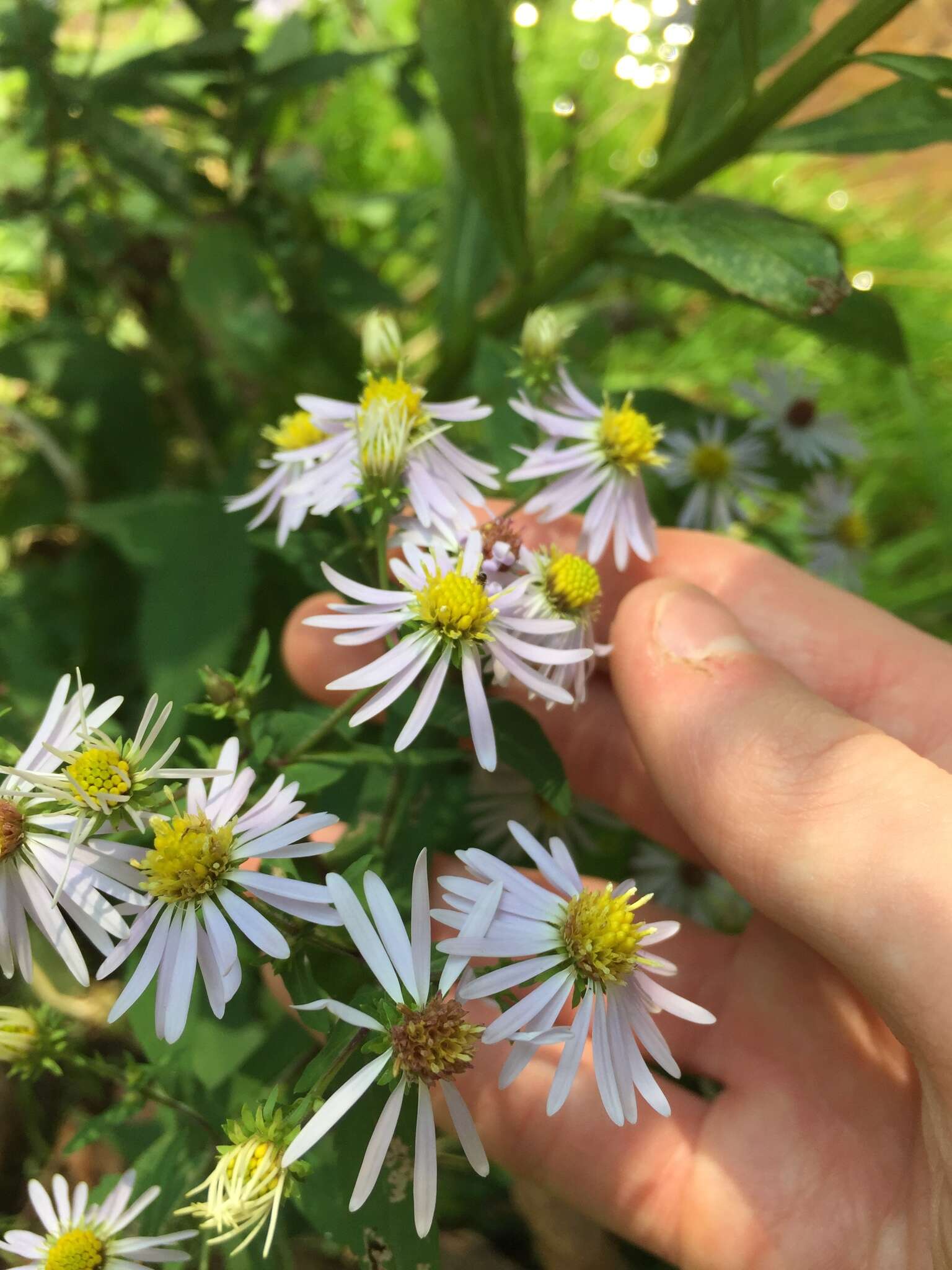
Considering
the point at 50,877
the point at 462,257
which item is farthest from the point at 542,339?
the point at 50,877

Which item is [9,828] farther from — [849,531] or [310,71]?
[849,531]

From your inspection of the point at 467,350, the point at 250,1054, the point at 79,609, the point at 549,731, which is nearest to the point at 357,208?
the point at 467,350

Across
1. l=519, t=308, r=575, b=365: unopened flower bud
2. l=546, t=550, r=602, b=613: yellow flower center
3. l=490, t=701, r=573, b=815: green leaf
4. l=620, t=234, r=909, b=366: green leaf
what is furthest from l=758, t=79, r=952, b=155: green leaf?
l=490, t=701, r=573, b=815: green leaf

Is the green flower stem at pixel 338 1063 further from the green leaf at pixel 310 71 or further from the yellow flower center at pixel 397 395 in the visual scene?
the green leaf at pixel 310 71

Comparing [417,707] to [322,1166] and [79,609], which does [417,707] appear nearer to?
[322,1166]

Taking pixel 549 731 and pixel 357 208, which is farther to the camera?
pixel 357 208
